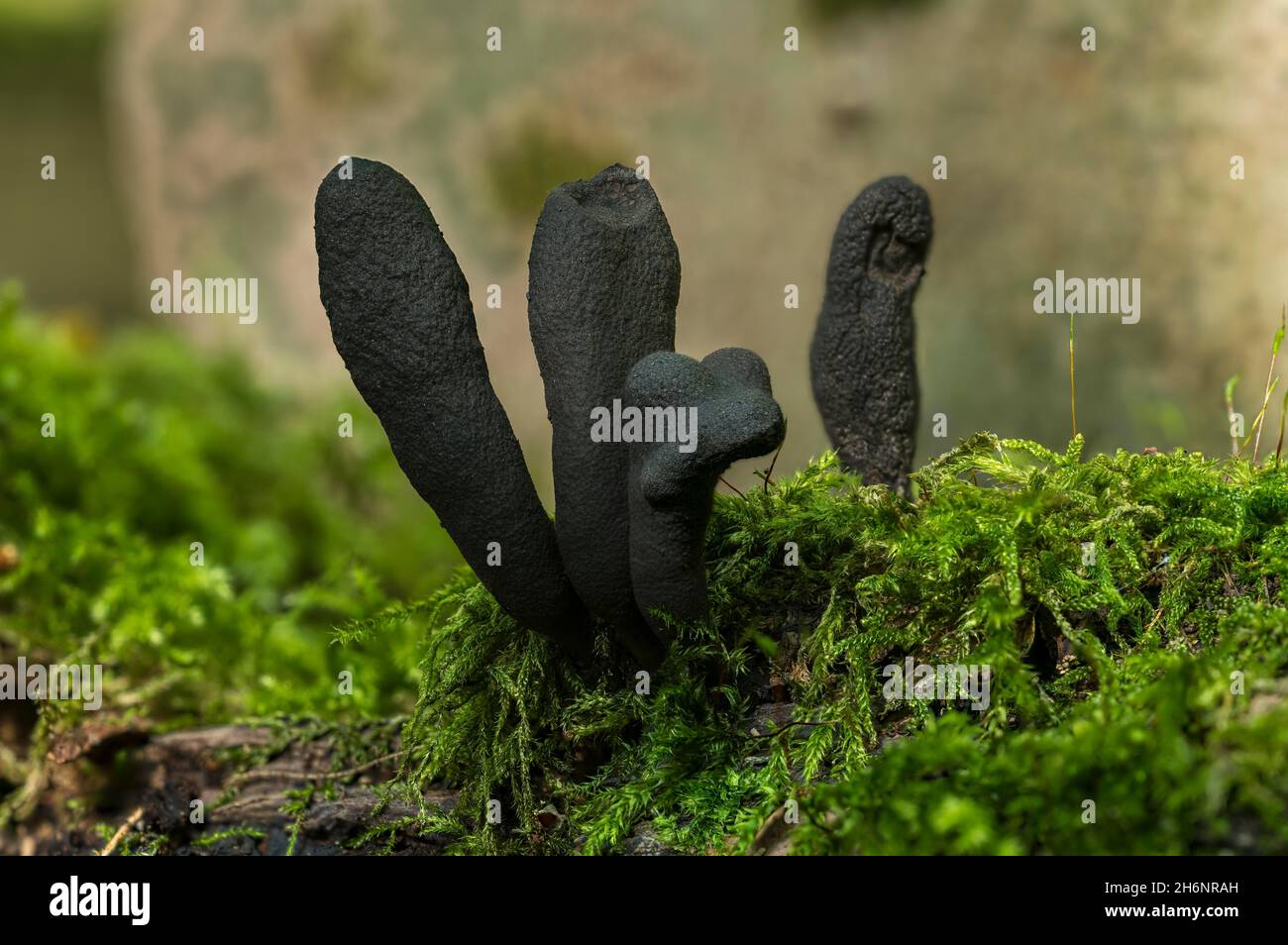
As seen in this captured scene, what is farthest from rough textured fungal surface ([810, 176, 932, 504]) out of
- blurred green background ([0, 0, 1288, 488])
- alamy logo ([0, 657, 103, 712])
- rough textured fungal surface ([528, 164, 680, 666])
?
alamy logo ([0, 657, 103, 712])

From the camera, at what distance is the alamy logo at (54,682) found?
2143 mm

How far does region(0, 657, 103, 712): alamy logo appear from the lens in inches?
84.4

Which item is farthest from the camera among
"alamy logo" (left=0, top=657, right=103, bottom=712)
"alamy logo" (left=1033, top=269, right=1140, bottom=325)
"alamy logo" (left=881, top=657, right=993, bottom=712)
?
"alamy logo" (left=1033, top=269, right=1140, bottom=325)

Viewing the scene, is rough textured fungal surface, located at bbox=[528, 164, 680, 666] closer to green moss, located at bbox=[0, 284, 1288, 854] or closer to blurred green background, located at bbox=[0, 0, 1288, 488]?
green moss, located at bbox=[0, 284, 1288, 854]

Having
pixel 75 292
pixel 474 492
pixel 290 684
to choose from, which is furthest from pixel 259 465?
pixel 75 292

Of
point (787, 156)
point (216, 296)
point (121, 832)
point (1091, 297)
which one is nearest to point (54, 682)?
point (121, 832)

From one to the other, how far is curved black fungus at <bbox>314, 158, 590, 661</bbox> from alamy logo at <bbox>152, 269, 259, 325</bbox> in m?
4.59

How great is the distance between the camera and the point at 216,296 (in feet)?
20.3

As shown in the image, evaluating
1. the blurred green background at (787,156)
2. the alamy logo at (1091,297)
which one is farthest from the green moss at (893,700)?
the alamy logo at (1091,297)

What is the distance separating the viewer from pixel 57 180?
10867mm

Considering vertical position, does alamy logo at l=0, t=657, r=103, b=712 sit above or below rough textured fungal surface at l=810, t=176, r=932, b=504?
below
